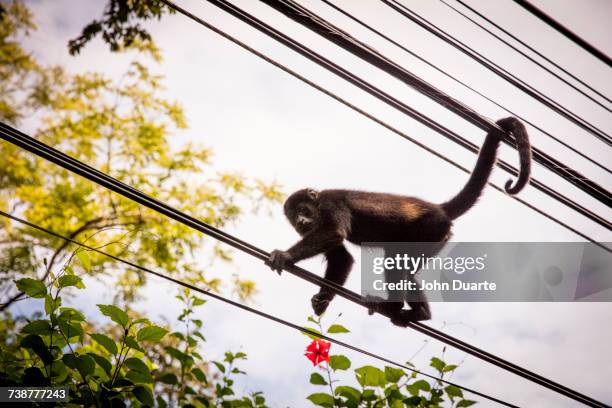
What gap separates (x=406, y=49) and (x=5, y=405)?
375cm

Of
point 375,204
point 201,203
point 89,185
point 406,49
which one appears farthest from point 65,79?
point 406,49

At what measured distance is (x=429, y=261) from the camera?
5055 millimetres

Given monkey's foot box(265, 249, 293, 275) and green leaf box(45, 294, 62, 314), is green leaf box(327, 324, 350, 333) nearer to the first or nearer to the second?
monkey's foot box(265, 249, 293, 275)

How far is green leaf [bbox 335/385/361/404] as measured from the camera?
295 cm

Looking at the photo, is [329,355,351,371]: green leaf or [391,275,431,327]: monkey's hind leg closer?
[329,355,351,371]: green leaf

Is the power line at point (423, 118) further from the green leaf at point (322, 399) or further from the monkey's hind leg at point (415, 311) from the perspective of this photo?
the green leaf at point (322, 399)

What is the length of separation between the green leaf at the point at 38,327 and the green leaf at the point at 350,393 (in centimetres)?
187

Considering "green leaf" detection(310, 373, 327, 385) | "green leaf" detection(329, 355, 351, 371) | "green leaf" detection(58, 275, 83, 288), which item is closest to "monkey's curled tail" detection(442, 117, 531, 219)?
"green leaf" detection(329, 355, 351, 371)

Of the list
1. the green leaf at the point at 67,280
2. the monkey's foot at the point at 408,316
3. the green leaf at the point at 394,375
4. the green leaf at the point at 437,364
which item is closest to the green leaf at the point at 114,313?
the green leaf at the point at 67,280

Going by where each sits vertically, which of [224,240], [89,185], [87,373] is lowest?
[87,373]

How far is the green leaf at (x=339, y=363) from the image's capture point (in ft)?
9.92

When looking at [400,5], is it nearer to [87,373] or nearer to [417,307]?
[417,307]

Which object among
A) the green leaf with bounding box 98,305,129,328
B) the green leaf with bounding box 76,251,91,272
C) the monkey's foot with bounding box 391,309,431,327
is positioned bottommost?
the green leaf with bounding box 98,305,129,328

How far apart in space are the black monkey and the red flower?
959mm
